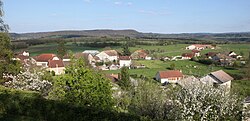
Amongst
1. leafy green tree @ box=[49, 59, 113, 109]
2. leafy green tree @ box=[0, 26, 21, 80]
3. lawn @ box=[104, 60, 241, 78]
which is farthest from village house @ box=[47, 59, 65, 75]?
leafy green tree @ box=[49, 59, 113, 109]

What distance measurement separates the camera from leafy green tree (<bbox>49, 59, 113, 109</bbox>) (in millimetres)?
15047

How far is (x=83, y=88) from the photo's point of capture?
15.1m

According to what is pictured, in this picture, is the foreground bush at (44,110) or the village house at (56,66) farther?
the village house at (56,66)

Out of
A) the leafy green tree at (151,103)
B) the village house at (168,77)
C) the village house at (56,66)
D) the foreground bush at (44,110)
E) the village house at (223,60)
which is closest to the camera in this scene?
the foreground bush at (44,110)

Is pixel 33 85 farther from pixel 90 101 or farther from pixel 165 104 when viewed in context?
pixel 165 104

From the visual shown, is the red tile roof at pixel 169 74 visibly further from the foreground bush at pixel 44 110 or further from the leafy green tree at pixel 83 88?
the foreground bush at pixel 44 110

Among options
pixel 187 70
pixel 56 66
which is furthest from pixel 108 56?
pixel 56 66

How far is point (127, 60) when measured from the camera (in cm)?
8656

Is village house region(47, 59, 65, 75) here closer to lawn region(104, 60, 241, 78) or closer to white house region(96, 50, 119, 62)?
lawn region(104, 60, 241, 78)

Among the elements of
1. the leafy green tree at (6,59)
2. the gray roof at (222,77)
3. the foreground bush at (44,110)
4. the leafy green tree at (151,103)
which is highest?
the leafy green tree at (6,59)

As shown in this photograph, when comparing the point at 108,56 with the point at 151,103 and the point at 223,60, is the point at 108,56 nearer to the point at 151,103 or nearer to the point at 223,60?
the point at 223,60

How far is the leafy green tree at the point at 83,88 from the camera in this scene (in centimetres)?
1505

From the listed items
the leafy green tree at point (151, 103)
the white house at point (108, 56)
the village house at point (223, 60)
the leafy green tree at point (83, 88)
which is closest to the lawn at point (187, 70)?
the village house at point (223, 60)

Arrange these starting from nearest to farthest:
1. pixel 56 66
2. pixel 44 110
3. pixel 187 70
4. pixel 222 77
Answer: pixel 44 110, pixel 222 77, pixel 56 66, pixel 187 70
